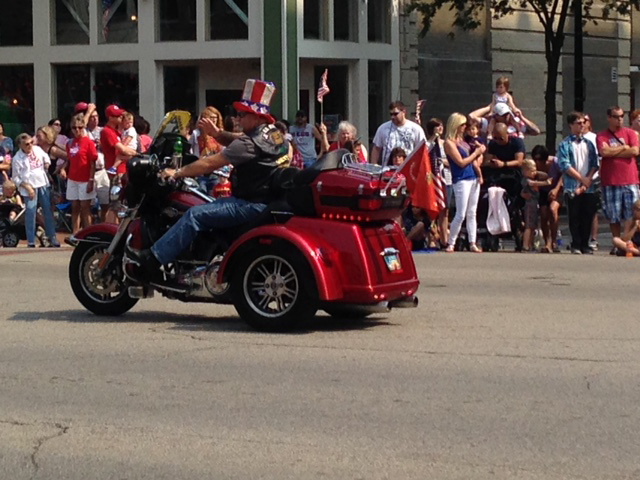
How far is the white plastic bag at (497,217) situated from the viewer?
1845 centimetres

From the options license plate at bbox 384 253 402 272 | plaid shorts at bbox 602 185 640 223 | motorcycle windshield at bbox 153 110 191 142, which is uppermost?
motorcycle windshield at bbox 153 110 191 142

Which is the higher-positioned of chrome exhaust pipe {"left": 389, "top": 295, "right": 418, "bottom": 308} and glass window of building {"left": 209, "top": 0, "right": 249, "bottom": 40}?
glass window of building {"left": 209, "top": 0, "right": 249, "bottom": 40}

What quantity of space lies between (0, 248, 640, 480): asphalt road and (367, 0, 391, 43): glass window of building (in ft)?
55.9

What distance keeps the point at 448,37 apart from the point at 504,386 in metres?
23.2

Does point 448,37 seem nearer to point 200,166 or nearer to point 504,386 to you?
point 200,166

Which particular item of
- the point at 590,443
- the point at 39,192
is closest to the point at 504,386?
the point at 590,443

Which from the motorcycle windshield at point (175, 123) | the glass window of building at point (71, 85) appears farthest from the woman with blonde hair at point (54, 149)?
the motorcycle windshield at point (175, 123)

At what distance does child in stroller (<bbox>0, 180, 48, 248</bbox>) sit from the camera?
2083cm

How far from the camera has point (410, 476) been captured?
20.3 ft

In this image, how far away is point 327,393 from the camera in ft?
26.4

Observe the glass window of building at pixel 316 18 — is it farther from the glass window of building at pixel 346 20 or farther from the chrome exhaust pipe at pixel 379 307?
the chrome exhaust pipe at pixel 379 307

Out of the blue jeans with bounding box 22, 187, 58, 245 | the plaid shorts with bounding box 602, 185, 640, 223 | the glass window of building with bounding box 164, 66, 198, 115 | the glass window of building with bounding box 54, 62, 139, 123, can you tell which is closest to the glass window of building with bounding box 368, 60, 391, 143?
the glass window of building with bounding box 164, 66, 198, 115

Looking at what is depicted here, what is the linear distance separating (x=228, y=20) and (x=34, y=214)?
8.90 metres

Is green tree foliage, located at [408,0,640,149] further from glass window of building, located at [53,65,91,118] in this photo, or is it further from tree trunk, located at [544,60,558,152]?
glass window of building, located at [53,65,91,118]
